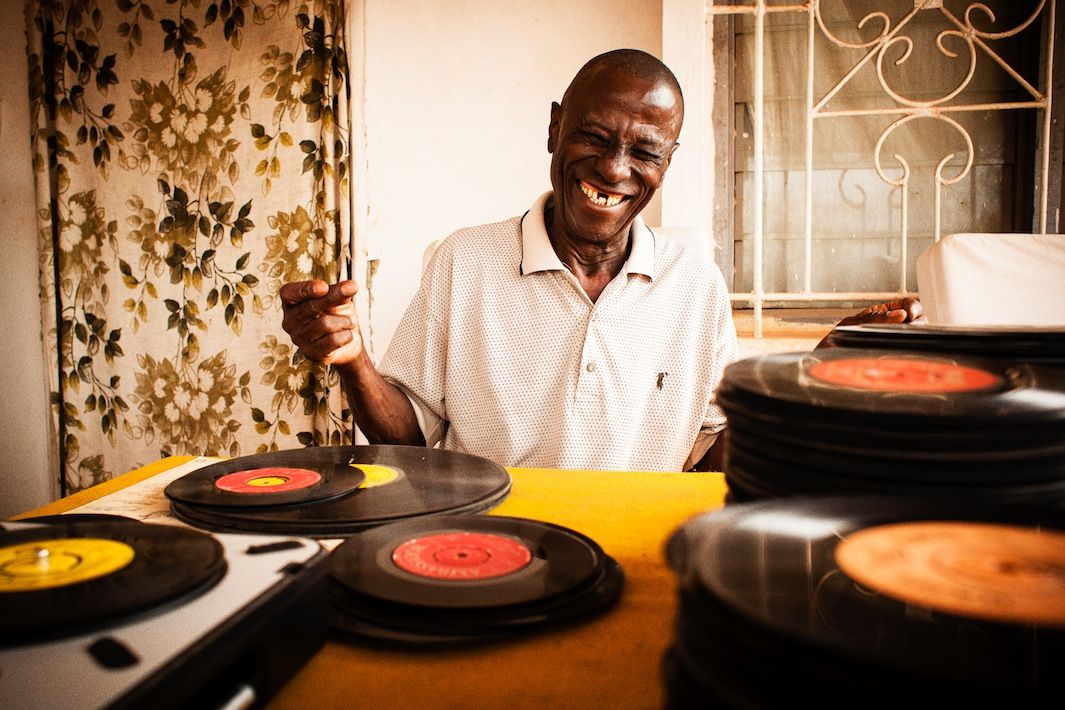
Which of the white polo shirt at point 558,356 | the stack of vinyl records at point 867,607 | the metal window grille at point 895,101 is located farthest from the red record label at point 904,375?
the metal window grille at point 895,101

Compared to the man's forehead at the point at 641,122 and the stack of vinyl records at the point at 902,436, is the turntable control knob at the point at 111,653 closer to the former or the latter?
the stack of vinyl records at the point at 902,436

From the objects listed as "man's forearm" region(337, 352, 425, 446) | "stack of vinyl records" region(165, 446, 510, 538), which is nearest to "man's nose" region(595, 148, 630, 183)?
"man's forearm" region(337, 352, 425, 446)

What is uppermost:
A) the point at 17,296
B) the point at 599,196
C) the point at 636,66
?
the point at 636,66

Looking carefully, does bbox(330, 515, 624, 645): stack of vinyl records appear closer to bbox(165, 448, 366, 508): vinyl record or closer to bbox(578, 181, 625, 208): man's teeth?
bbox(165, 448, 366, 508): vinyl record

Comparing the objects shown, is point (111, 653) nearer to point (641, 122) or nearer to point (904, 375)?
point (904, 375)

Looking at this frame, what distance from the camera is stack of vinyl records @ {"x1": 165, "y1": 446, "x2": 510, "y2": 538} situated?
2.43 ft

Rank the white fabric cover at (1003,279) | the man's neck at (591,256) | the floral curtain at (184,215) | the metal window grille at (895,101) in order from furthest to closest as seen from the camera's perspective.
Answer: the floral curtain at (184,215) → the metal window grille at (895,101) → the white fabric cover at (1003,279) → the man's neck at (591,256)

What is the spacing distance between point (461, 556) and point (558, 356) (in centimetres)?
102

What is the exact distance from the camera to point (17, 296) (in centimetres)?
315

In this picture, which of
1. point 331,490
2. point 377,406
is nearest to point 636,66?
point 377,406

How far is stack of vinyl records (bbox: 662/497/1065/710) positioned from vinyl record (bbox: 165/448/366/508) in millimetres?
512

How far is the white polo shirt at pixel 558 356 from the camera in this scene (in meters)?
1.60

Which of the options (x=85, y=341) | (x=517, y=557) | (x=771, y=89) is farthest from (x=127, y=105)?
(x=517, y=557)

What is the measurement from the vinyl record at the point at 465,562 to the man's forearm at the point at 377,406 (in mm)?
775
